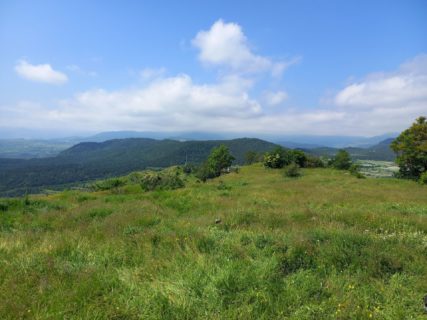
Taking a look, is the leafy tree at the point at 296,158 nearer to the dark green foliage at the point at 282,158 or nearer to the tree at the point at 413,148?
the dark green foliage at the point at 282,158

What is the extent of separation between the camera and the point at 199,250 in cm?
562

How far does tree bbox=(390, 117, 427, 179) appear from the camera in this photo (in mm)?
39281

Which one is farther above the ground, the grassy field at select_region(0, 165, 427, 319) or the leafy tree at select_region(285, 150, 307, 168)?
the grassy field at select_region(0, 165, 427, 319)


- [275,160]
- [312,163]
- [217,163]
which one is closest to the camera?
[275,160]

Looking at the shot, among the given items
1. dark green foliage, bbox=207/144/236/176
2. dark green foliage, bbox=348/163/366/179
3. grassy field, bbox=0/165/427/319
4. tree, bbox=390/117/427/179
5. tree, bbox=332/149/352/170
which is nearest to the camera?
grassy field, bbox=0/165/427/319

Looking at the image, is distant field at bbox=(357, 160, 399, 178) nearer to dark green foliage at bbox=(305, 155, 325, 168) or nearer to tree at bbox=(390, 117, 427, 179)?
dark green foliage at bbox=(305, 155, 325, 168)

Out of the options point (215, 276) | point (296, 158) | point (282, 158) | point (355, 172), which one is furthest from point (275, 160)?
point (215, 276)

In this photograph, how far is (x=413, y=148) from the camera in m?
40.0

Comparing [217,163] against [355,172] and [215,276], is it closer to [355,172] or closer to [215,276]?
[355,172]

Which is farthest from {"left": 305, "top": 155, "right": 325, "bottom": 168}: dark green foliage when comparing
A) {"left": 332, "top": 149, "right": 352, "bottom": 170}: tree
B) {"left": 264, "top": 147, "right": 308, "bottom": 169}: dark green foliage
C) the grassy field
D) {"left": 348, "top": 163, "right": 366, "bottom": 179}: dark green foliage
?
the grassy field

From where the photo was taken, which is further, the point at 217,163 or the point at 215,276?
the point at 217,163

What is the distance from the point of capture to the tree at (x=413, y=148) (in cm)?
3928

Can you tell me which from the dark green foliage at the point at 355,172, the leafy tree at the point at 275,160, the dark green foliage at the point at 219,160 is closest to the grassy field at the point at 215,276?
the dark green foliage at the point at 355,172

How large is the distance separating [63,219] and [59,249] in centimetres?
643
